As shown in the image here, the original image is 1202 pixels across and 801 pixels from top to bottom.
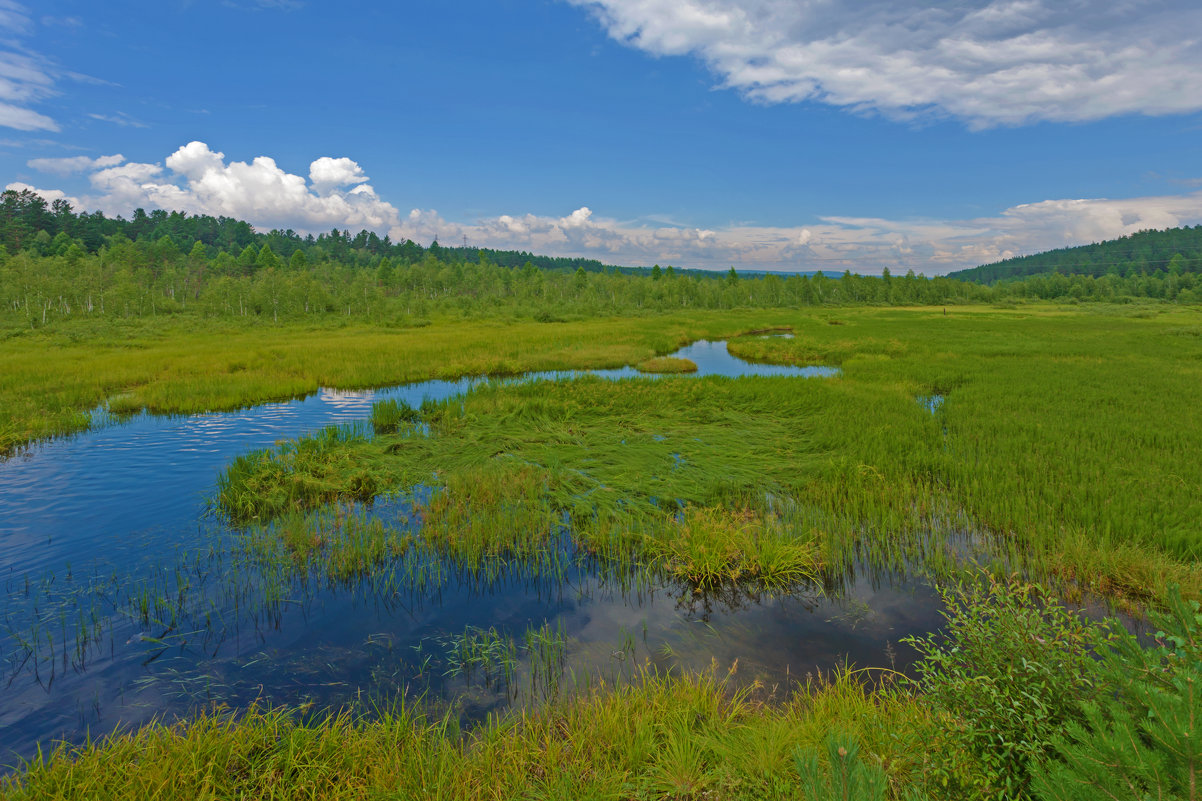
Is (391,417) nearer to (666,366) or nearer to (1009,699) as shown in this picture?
(666,366)

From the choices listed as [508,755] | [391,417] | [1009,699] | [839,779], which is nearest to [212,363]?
[391,417]

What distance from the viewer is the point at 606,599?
756 centimetres

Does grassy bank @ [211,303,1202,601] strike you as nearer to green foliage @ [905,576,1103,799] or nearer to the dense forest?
green foliage @ [905,576,1103,799]

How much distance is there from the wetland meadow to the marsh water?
0.05 m

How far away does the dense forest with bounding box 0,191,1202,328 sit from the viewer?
205ft

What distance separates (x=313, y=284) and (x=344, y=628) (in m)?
81.2

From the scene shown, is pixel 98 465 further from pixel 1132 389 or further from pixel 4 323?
pixel 4 323

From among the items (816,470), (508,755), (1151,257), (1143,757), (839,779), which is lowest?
(508,755)

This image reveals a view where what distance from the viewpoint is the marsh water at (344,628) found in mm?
5637

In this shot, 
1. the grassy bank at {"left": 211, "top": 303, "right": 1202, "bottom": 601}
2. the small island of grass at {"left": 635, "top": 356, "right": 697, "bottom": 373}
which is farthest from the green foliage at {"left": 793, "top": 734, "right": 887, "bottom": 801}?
A: the small island of grass at {"left": 635, "top": 356, "right": 697, "bottom": 373}

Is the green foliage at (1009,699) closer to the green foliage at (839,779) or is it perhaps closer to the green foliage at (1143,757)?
the green foliage at (1143,757)

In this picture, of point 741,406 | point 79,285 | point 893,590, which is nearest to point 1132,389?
point 741,406

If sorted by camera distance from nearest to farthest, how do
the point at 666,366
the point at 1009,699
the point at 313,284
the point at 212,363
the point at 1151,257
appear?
1. the point at 1009,699
2. the point at 212,363
3. the point at 666,366
4. the point at 313,284
5. the point at 1151,257

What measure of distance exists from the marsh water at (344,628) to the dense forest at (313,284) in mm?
55231
